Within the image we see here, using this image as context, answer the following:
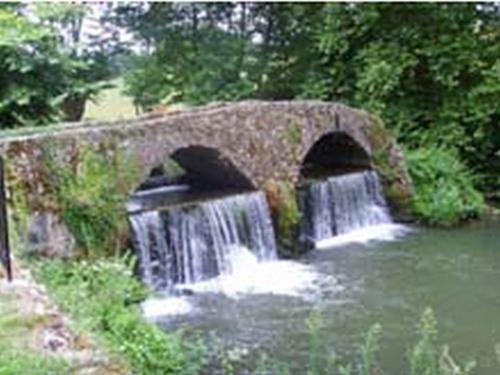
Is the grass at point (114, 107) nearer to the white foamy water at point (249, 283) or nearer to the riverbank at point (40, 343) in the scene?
the white foamy water at point (249, 283)

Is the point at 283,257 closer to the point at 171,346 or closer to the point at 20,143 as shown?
the point at 20,143

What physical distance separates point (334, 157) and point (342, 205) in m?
1.83

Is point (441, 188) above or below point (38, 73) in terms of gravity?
below

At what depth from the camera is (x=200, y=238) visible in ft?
42.5

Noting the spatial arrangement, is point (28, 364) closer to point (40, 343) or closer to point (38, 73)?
point (40, 343)

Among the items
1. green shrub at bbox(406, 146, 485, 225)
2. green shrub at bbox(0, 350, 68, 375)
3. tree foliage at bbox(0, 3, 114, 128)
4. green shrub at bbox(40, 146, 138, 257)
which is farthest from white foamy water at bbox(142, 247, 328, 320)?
green shrub at bbox(0, 350, 68, 375)

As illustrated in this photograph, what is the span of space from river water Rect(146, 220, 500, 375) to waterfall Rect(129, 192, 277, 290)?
319 millimetres

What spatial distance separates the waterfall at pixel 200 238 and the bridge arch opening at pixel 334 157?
2456mm

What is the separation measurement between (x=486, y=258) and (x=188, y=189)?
4.67m

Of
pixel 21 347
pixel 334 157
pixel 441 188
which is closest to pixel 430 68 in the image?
pixel 334 157

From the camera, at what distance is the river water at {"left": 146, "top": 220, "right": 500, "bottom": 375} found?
32.5 ft

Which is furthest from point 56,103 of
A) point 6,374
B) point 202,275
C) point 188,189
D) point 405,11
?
point 6,374

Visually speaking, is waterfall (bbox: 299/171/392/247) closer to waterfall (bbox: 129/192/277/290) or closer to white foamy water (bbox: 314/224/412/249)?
white foamy water (bbox: 314/224/412/249)

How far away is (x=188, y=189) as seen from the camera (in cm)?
1500
